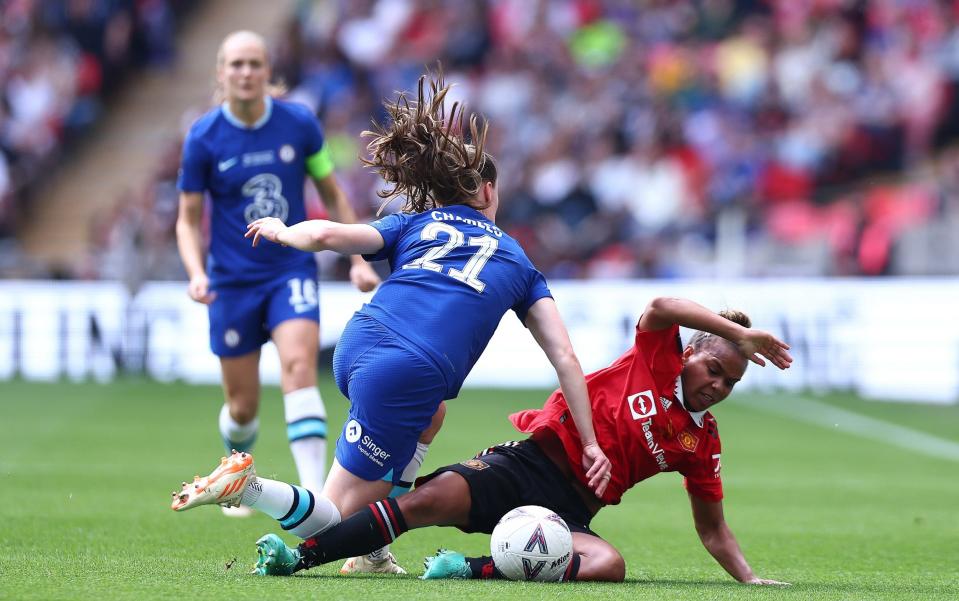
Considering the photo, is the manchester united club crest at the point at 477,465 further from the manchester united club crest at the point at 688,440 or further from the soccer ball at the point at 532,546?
the manchester united club crest at the point at 688,440

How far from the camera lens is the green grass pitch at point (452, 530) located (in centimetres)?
504

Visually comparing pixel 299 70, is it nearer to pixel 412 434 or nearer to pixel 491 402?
pixel 491 402

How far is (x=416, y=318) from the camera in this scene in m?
5.21

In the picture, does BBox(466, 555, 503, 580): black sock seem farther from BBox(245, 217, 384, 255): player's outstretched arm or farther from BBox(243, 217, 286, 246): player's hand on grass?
BBox(243, 217, 286, 246): player's hand on grass

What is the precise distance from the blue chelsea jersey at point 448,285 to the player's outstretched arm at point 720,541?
1057 millimetres

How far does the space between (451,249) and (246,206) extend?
249cm

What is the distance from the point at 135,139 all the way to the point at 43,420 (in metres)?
12.2

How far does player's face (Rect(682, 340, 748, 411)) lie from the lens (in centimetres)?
538

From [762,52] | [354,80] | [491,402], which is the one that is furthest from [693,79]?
[491,402]

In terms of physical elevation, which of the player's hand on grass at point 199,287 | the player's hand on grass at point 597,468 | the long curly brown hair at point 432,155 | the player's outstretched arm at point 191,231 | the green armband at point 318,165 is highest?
the long curly brown hair at point 432,155

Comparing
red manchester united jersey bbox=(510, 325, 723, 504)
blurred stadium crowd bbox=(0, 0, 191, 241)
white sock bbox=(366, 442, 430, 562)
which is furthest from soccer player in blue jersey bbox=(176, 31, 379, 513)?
blurred stadium crowd bbox=(0, 0, 191, 241)

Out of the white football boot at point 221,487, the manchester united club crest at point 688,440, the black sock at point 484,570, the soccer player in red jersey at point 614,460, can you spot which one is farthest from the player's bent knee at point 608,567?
the white football boot at point 221,487

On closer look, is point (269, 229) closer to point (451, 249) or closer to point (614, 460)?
point (451, 249)

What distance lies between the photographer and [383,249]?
17.4ft
